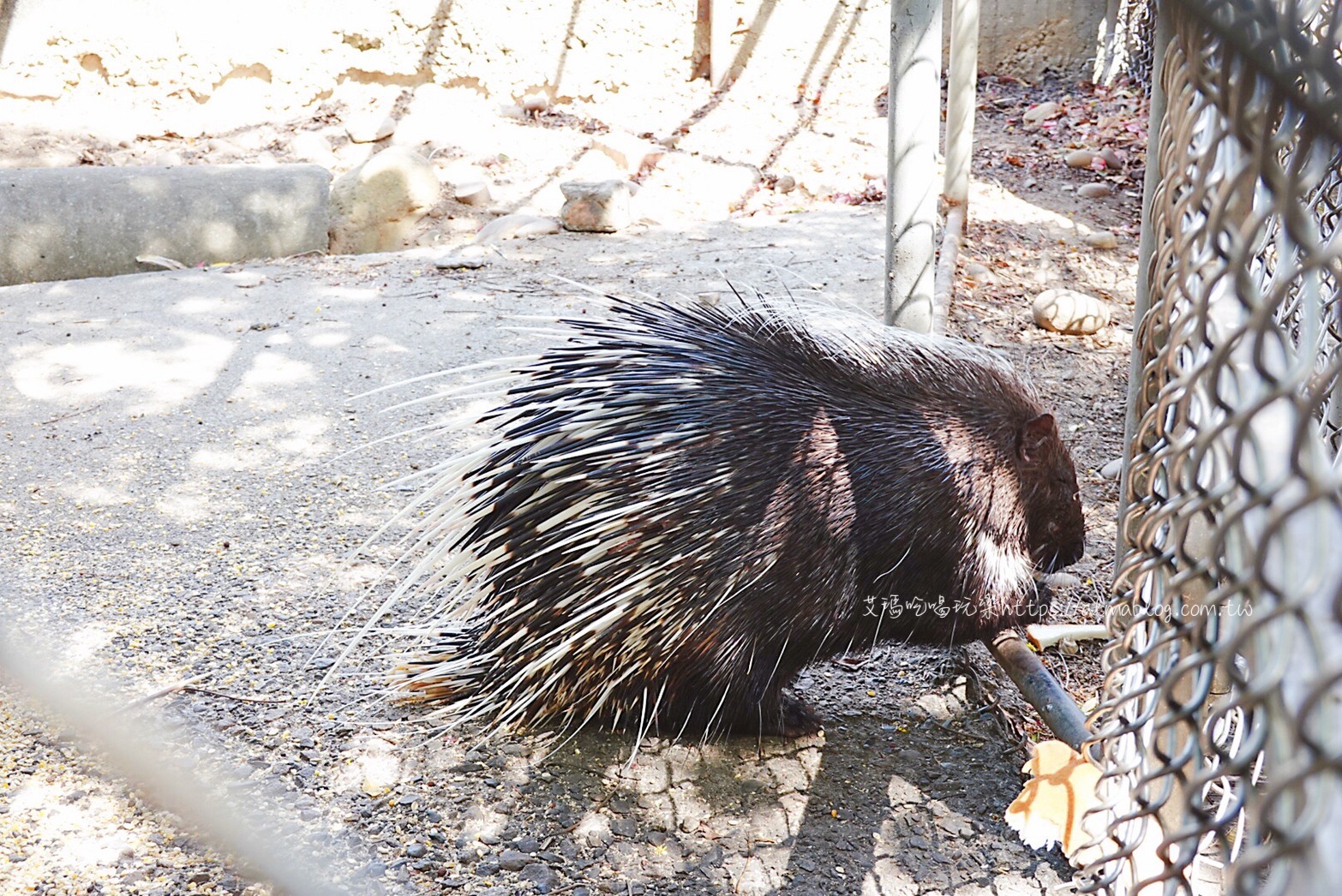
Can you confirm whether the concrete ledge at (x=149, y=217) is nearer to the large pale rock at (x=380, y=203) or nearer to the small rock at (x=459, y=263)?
the large pale rock at (x=380, y=203)

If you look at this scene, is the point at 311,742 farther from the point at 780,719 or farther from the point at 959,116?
the point at 959,116

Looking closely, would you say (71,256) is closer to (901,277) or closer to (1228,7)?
(901,277)

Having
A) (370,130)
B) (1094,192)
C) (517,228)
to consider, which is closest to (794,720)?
(517,228)

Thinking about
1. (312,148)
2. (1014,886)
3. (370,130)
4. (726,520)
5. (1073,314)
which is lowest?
(1014,886)

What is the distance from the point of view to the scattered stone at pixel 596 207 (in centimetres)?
628

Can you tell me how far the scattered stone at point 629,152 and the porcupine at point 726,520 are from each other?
216 inches

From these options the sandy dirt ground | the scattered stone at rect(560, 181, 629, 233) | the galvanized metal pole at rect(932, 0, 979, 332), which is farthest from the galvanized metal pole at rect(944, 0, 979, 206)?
the scattered stone at rect(560, 181, 629, 233)

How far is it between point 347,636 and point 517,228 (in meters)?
4.33

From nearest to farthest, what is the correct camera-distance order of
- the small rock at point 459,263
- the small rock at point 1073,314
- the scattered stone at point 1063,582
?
the scattered stone at point 1063,582, the small rock at point 1073,314, the small rock at point 459,263

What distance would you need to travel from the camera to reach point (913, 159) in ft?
9.21

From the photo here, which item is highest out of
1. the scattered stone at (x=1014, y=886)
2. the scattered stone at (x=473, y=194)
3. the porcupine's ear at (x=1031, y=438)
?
the scattered stone at (x=473, y=194)

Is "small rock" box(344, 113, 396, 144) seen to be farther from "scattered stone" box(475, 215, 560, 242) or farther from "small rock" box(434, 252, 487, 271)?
"small rock" box(434, 252, 487, 271)

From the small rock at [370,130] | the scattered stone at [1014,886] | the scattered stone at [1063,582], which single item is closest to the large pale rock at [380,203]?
the small rock at [370,130]

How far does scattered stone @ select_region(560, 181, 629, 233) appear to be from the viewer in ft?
20.6
